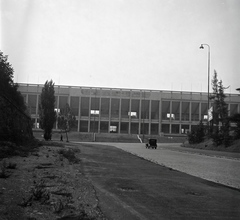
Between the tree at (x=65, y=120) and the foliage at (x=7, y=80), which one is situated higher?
the foliage at (x=7, y=80)

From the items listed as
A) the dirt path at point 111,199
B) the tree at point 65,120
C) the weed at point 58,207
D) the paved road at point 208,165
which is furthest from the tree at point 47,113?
the weed at point 58,207

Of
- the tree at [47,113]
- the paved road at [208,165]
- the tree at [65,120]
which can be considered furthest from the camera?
the tree at [65,120]

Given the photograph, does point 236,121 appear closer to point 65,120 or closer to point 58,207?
point 58,207

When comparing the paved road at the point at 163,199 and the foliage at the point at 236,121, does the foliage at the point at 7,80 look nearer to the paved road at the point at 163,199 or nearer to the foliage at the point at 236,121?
the paved road at the point at 163,199

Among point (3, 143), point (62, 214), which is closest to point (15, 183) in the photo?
point (62, 214)

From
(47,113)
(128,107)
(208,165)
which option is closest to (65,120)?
(47,113)

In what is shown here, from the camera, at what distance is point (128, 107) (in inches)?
3406

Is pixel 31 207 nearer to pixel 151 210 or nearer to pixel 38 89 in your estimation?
pixel 151 210

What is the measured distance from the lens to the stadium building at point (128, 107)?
82375mm

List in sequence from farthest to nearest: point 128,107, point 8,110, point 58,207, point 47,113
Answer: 1. point 128,107
2. point 47,113
3. point 8,110
4. point 58,207

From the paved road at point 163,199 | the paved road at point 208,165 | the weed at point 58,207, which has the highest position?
the weed at point 58,207

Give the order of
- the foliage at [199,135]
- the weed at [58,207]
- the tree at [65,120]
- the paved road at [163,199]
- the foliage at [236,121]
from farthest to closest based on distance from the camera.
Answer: the tree at [65,120] → the foliage at [199,135] → the foliage at [236,121] → the paved road at [163,199] → the weed at [58,207]

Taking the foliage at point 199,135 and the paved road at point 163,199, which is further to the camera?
the foliage at point 199,135

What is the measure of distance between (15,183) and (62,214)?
2646mm
